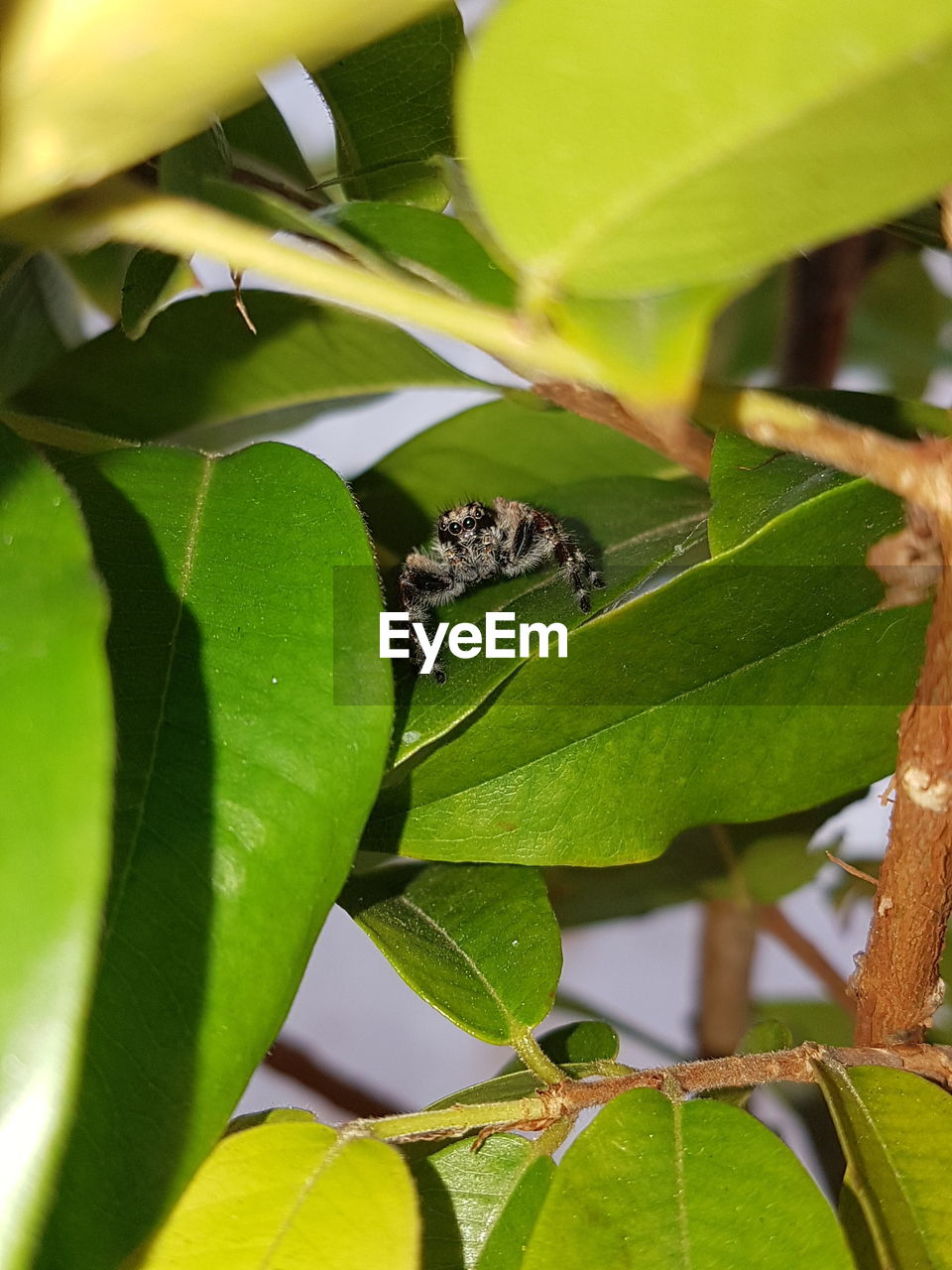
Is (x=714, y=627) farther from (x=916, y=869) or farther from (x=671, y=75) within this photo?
(x=671, y=75)

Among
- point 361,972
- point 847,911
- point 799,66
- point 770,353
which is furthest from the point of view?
point 361,972

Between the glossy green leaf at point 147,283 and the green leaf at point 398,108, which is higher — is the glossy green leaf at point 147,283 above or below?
below

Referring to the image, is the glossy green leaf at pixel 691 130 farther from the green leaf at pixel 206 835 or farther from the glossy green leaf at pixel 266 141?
the glossy green leaf at pixel 266 141

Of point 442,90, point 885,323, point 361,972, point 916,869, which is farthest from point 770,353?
point 361,972

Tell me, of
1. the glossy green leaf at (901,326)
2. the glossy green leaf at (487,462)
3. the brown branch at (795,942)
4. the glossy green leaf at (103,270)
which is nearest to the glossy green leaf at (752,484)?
the glossy green leaf at (487,462)

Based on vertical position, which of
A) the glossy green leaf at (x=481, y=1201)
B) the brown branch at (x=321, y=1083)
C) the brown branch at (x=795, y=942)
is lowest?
the brown branch at (x=321, y=1083)

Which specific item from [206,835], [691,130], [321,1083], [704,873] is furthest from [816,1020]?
[691,130]

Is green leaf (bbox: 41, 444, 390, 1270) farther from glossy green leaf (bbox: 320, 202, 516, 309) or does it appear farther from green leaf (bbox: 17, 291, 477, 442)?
green leaf (bbox: 17, 291, 477, 442)

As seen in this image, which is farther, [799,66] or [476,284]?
[476,284]
